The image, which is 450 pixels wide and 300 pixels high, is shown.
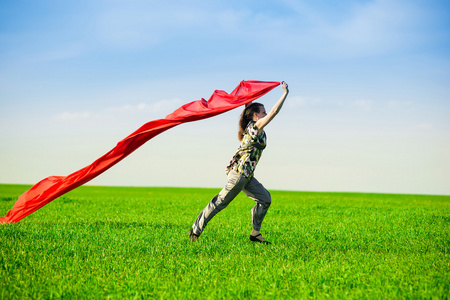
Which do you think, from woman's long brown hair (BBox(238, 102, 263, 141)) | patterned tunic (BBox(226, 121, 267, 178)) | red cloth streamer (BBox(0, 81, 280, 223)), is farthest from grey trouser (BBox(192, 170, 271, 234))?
red cloth streamer (BBox(0, 81, 280, 223))

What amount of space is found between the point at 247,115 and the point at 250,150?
2.87 ft

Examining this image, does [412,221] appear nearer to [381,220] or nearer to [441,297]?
[381,220]

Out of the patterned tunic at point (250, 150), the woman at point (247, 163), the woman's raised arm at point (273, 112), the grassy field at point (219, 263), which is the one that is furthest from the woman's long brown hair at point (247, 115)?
the grassy field at point (219, 263)

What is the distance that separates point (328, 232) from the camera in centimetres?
1076

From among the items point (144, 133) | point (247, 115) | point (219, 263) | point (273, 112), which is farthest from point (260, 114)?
point (219, 263)

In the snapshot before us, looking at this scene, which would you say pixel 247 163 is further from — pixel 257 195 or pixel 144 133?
pixel 144 133

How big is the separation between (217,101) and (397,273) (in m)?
5.12

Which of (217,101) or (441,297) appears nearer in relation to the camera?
(441,297)

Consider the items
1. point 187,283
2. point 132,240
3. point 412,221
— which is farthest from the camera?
point 412,221

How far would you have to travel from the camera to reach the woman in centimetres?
789

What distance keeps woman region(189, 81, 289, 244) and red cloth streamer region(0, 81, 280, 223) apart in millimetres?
561

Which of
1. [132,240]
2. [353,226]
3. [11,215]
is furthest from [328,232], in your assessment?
[11,215]

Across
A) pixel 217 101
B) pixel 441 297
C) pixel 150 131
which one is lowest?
pixel 441 297

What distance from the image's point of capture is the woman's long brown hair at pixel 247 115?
8.34m
